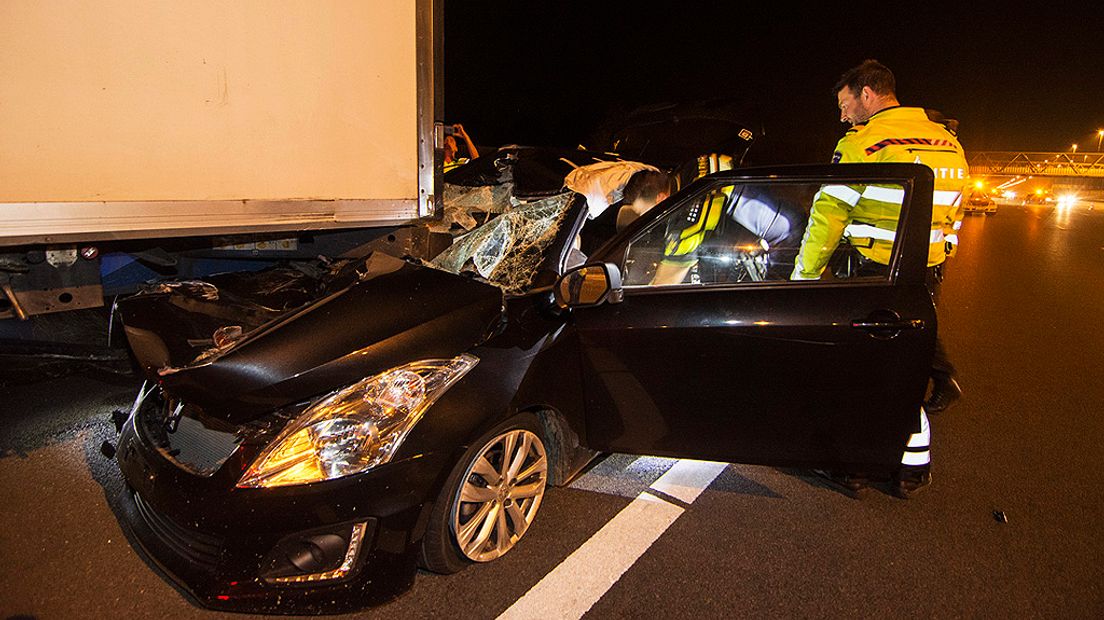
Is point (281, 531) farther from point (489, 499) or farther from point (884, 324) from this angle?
point (884, 324)

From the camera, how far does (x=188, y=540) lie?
203 cm

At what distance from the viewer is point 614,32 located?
82.6 ft

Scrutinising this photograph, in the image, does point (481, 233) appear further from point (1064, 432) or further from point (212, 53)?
point (1064, 432)

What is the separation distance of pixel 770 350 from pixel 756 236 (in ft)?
2.20

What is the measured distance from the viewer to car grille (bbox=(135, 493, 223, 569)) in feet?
6.43

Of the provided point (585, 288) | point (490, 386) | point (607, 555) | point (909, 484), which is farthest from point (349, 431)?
point (909, 484)

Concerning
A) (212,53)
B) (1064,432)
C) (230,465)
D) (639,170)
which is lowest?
(1064,432)

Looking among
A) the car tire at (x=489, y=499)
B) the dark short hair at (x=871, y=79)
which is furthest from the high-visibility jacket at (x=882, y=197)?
the car tire at (x=489, y=499)

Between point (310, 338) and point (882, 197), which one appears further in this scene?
point (882, 197)

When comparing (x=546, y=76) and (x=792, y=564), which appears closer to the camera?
(x=792, y=564)

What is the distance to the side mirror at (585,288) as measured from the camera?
8.41 feet

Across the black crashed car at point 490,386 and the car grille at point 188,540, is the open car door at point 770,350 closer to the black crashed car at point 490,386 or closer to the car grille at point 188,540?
the black crashed car at point 490,386

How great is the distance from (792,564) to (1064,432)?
8.64ft

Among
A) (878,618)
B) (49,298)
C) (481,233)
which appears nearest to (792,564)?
(878,618)
